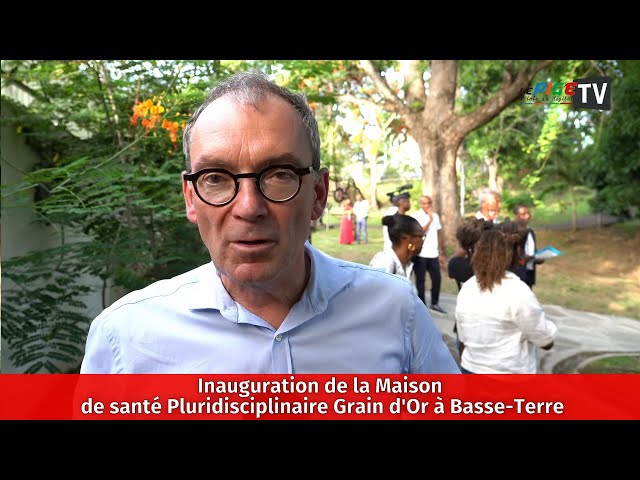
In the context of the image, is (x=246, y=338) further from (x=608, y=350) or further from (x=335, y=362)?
(x=608, y=350)

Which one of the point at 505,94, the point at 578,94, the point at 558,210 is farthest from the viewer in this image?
the point at 558,210

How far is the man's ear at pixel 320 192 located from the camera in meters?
1.48

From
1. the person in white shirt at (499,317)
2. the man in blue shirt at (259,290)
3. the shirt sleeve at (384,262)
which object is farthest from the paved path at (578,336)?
the man in blue shirt at (259,290)

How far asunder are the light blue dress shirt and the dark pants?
16.7 feet

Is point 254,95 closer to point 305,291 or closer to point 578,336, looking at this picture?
point 305,291

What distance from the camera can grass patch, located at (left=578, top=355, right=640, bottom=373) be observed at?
4.98 meters

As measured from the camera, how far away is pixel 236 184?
1292 mm

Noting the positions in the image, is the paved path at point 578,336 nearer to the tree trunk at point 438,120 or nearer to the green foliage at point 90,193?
the tree trunk at point 438,120

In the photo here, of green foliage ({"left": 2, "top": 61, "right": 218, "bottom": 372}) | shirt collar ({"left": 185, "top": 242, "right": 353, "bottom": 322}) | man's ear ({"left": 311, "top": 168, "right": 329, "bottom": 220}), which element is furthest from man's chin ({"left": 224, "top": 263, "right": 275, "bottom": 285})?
green foliage ({"left": 2, "top": 61, "right": 218, "bottom": 372})

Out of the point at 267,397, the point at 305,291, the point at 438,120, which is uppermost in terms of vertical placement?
the point at 438,120

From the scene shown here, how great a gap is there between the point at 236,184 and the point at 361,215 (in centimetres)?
729

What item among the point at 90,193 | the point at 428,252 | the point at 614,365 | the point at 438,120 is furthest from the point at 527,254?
the point at 90,193

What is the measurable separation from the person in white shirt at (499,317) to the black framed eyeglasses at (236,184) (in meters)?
2.07

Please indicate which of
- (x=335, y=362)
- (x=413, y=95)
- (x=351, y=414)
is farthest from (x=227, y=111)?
(x=413, y=95)
